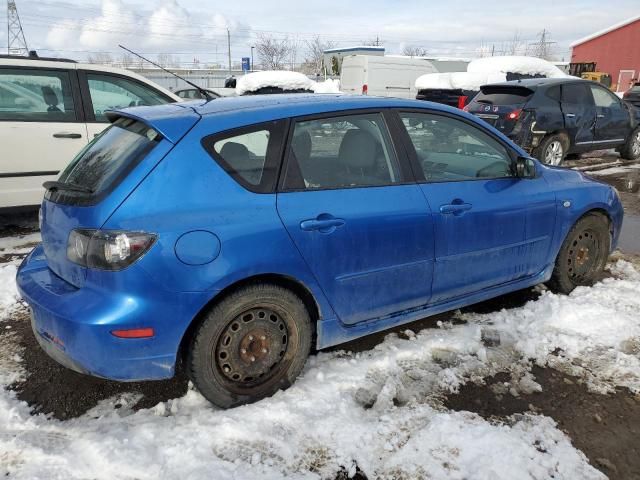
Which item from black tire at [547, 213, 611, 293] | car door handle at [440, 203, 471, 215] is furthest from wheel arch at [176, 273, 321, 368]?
black tire at [547, 213, 611, 293]

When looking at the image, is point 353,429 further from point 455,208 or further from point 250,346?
point 455,208

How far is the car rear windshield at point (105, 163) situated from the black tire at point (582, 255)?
3.15 metres

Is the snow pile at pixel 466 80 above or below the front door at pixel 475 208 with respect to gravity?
above

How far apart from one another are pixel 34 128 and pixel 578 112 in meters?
8.92

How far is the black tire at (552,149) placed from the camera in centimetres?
913

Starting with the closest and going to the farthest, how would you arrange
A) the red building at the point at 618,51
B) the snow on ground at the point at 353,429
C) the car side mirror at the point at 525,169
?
1. the snow on ground at the point at 353,429
2. the car side mirror at the point at 525,169
3. the red building at the point at 618,51

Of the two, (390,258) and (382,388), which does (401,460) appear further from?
(390,258)

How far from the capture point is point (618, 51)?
3897 cm

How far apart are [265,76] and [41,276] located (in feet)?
44.7

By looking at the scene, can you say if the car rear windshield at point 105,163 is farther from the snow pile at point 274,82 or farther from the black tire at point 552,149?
the snow pile at point 274,82

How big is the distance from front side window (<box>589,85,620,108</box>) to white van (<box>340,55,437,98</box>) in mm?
8902

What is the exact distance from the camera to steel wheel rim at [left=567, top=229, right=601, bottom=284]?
4.11 meters

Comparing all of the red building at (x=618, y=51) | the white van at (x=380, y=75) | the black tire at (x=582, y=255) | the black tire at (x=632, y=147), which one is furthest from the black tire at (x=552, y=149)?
the red building at (x=618, y=51)

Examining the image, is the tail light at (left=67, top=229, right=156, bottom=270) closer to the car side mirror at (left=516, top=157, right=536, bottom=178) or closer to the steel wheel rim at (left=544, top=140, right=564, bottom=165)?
the car side mirror at (left=516, top=157, right=536, bottom=178)
